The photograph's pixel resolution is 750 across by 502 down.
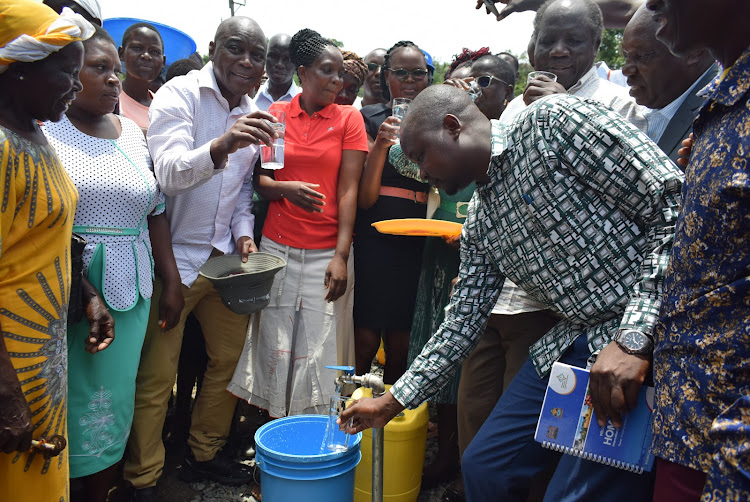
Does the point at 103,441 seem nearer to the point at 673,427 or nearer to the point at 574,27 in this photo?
the point at 673,427

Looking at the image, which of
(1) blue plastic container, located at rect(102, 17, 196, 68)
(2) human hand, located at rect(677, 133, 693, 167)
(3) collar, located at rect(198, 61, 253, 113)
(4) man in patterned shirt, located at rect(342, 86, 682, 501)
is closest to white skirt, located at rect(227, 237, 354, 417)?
(3) collar, located at rect(198, 61, 253, 113)

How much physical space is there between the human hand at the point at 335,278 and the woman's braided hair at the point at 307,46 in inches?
48.7

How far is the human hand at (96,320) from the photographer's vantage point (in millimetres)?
2473

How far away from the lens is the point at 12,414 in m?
1.72

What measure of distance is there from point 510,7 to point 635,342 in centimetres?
341

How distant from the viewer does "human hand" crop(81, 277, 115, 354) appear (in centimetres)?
247

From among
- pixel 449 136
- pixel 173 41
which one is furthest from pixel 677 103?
pixel 173 41

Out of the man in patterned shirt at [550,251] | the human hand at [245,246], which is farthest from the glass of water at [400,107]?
the man in patterned shirt at [550,251]

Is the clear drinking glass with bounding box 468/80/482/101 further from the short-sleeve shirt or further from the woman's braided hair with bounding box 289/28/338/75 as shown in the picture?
the woman's braided hair with bounding box 289/28/338/75

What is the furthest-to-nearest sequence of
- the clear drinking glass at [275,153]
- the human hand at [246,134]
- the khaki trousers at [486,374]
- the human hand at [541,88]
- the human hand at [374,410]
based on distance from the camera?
the clear drinking glass at [275,153]
the human hand at [246,134]
the khaki trousers at [486,374]
the human hand at [541,88]
the human hand at [374,410]

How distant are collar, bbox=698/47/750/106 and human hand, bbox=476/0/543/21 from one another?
330cm

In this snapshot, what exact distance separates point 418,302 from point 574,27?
1738 mm

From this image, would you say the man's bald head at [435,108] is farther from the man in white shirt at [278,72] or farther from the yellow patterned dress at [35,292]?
the man in white shirt at [278,72]

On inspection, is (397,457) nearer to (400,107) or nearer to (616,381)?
(616,381)
